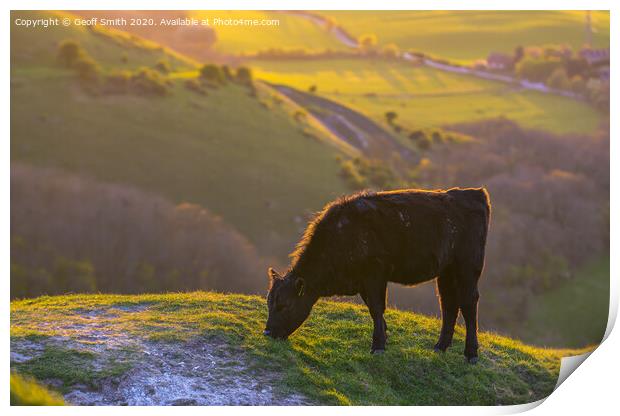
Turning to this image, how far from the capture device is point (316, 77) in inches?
3157

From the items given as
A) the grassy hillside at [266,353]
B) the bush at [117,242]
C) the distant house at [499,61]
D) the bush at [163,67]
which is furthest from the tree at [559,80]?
the grassy hillside at [266,353]

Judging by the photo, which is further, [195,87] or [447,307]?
[195,87]

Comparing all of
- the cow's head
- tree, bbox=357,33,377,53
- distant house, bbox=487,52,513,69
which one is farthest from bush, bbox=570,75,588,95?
the cow's head

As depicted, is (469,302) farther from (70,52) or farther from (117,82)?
(117,82)

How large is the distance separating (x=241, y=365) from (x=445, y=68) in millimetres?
67574

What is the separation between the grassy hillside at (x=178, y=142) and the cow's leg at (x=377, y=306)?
182ft

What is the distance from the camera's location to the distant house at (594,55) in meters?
75.1

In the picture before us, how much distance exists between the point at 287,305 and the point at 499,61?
231 feet

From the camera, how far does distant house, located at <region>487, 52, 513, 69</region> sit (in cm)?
7906

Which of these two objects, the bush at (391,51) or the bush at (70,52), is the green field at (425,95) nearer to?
the bush at (391,51)

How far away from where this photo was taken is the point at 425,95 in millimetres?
90438

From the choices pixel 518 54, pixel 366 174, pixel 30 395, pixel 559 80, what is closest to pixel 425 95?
pixel 518 54

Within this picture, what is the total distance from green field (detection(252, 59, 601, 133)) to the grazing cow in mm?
61192

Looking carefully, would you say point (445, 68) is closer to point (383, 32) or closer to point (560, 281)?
point (383, 32)
